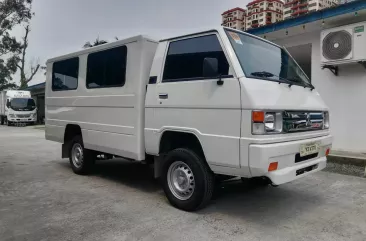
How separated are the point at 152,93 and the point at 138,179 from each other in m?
2.08

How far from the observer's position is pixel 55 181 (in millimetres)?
5680

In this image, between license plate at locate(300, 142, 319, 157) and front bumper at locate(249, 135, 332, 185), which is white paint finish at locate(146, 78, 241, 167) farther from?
license plate at locate(300, 142, 319, 157)

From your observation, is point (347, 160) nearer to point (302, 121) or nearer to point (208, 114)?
point (302, 121)

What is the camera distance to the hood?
3.34 metres

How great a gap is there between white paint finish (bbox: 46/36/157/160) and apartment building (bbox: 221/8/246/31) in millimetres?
9466

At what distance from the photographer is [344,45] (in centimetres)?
715

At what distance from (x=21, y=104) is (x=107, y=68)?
21535mm

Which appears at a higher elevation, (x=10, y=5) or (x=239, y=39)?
(x=10, y=5)

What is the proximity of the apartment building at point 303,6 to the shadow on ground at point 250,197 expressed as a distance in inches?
190

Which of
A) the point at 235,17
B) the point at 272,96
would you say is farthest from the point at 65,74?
the point at 235,17

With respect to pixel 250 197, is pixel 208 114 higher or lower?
higher

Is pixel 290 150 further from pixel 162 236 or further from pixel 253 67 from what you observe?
pixel 162 236

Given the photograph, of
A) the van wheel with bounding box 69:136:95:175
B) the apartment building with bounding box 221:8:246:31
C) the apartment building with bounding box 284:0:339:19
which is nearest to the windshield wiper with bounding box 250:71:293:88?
the van wheel with bounding box 69:136:95:175

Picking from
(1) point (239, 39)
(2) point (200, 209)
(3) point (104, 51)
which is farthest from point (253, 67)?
(3) point (104, 51)
